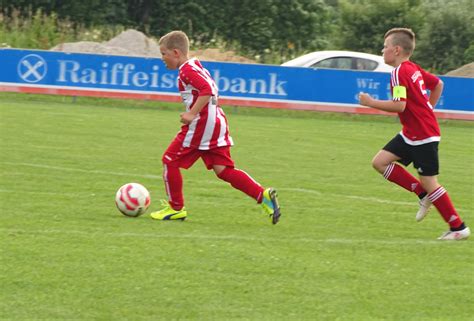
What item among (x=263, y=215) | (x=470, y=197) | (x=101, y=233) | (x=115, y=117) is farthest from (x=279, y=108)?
(x=101, y=233)

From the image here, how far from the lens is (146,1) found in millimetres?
50750

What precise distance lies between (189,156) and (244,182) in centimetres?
55

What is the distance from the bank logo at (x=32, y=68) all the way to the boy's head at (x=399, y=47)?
1758 cm

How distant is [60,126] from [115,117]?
3033 mm

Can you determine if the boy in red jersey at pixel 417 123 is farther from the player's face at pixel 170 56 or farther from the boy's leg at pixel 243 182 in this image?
the player's face at pixel 170 56

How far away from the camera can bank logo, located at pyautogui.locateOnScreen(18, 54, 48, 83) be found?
25.7 m

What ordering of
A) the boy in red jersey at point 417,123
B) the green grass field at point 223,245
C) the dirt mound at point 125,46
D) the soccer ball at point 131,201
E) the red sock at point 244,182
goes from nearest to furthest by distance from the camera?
the green grass field at point 223,245, the boy in red jersey at point 417,123, the red sock at point 244,182, the soccer ball at point 131,201, the dirt mound at point 125,46

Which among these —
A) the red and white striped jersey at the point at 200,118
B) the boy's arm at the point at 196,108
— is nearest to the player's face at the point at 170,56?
the red and white striped jersey at the point at 200,118

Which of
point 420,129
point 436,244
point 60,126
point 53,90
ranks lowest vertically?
point 53,90

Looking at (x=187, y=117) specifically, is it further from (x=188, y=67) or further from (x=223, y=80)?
(x=223, y=80)

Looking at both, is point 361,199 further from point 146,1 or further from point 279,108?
point 146,1

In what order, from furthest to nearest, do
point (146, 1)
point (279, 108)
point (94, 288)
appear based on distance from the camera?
point (146, 1) < point (279, 108) < point (94, 288)

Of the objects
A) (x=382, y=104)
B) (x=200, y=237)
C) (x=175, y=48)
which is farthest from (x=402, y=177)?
(x=175, y=48)

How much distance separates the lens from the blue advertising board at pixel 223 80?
83.3ft
